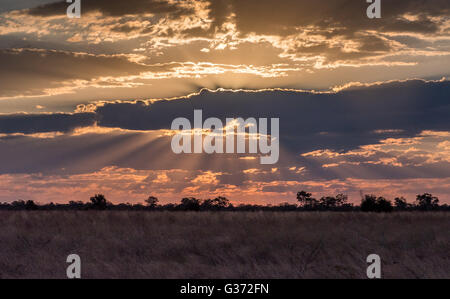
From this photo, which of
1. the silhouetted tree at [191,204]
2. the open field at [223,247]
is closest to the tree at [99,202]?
the silhouetted tree at [191,204]

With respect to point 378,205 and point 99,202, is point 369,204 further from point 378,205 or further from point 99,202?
point 99,202

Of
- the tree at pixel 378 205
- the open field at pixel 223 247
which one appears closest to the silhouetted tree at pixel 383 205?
the tree at pixel 378 205

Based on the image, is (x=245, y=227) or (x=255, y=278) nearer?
(x=255, y=278)

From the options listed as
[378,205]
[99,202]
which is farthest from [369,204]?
[99,202]

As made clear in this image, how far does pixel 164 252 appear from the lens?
57.4ft

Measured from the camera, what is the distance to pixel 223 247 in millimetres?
18078

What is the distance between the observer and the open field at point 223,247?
15109 mm

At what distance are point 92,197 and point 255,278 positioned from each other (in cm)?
4097

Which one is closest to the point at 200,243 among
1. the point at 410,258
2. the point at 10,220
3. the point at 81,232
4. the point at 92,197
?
the point at 81,232

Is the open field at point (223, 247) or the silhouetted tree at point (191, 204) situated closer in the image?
the open field at point (223, 247)

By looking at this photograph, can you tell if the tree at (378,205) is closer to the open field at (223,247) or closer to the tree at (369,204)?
the tree at (369,204)

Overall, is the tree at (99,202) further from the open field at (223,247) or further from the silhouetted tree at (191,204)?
the open field at (223,247)
